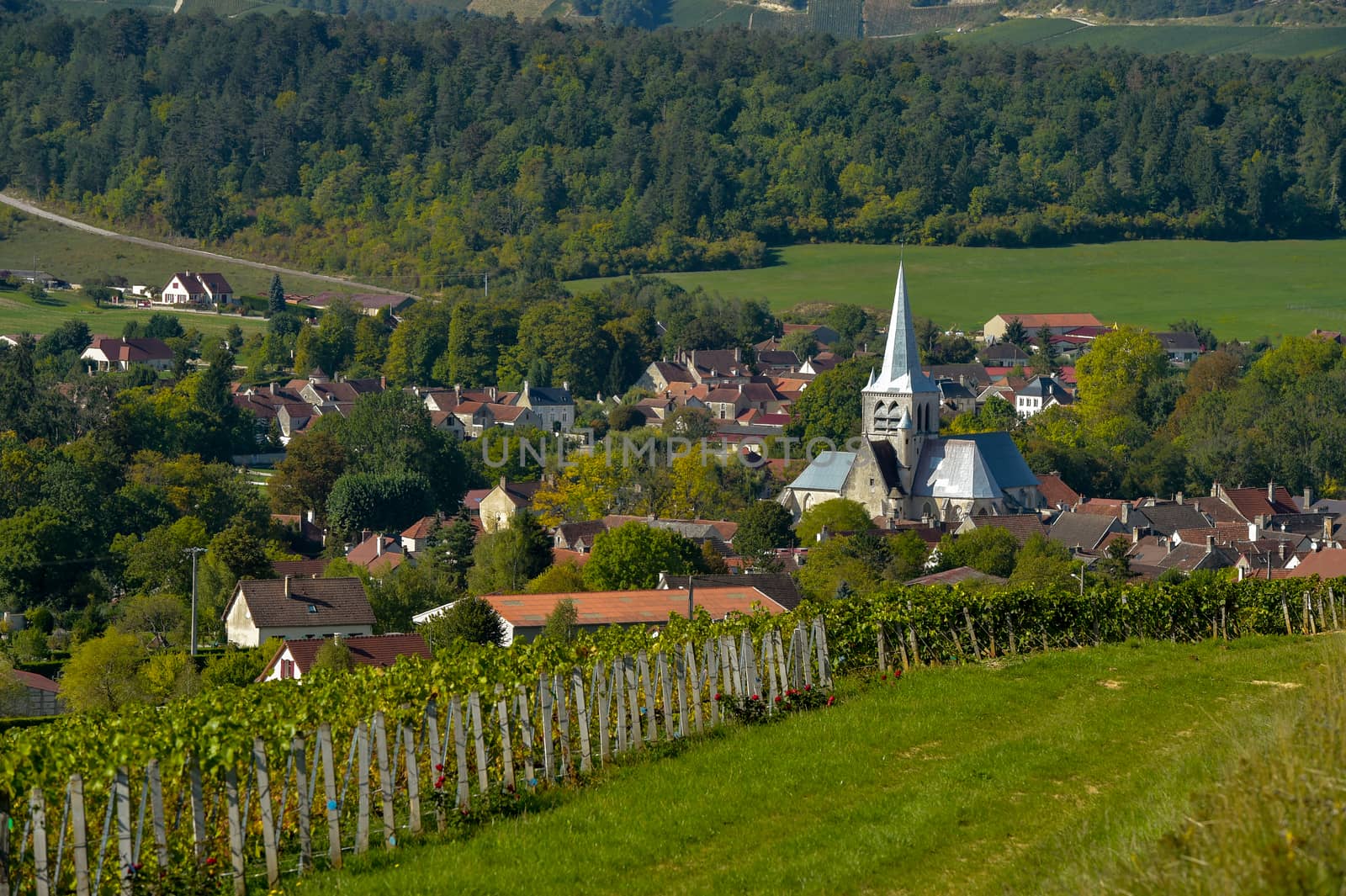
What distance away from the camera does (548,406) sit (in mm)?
107812

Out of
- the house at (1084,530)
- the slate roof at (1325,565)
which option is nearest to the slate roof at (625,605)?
the slate roof at (1325,565)

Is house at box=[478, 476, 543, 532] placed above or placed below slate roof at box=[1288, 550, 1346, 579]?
below

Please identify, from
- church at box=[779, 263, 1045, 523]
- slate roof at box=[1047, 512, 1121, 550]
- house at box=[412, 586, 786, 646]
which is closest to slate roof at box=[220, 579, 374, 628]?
house at box=[412, 586, 786, 646]

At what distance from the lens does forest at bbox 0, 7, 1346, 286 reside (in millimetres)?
150125

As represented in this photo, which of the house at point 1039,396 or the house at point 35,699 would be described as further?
the house at point 1039,396

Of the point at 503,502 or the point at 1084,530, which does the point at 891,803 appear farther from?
the point at 503,502

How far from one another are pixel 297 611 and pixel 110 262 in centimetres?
10565

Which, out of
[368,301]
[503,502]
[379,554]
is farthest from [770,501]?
[368,301]

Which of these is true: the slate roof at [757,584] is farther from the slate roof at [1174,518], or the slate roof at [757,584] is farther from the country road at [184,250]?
the country road at [184,250]

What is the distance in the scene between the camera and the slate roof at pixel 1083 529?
6250cm

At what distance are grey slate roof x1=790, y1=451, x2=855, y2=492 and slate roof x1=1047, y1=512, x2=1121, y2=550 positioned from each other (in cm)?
894

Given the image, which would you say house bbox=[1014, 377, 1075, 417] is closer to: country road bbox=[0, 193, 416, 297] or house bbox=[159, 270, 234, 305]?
country road bbox=[0, 193, 416, 297]

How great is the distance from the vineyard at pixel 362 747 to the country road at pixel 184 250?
121711mm

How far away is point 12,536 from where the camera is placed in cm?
5438
